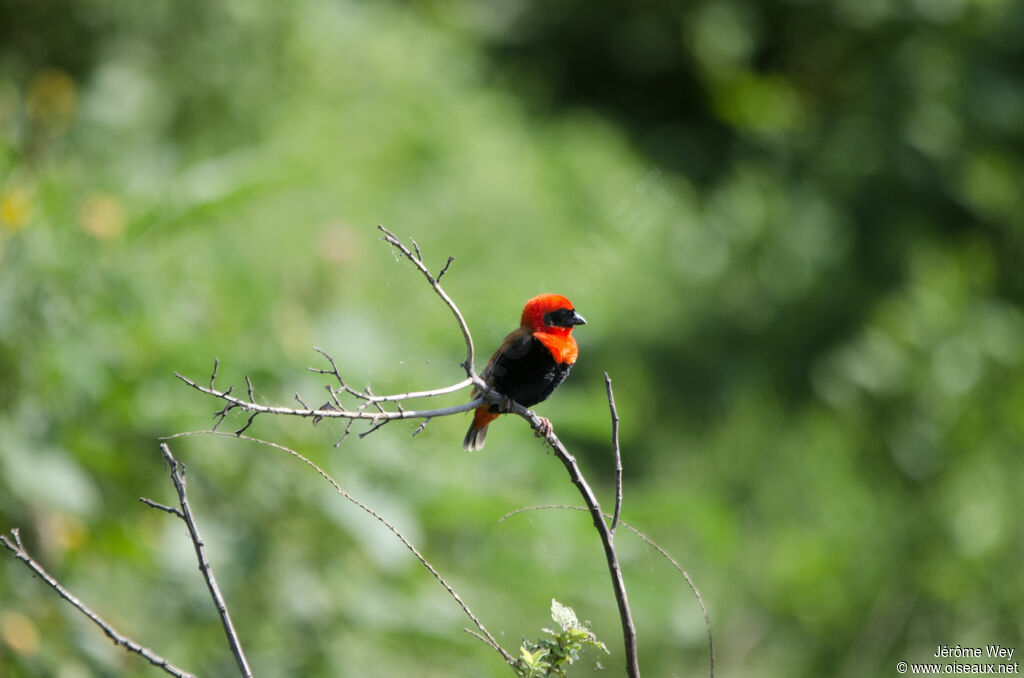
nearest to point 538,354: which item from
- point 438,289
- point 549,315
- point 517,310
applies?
point 549,315

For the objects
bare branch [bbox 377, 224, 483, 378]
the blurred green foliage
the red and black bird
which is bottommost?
bare branch [bbox 377, 224, 483, 378]

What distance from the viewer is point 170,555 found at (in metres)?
2.54

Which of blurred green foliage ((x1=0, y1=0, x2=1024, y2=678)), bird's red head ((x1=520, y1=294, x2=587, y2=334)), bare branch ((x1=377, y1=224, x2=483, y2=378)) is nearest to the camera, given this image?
bare branch ((x1=377, y1=224, x2=483, y2=378))

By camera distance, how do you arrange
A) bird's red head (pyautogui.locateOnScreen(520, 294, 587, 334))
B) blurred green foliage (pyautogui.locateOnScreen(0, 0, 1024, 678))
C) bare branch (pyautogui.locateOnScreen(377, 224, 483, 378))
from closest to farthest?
bare branch (pyautogui.locateOnScreen(377, 224, 483, 378)) → bird's red head (pyautogui.locateOnScreen(520, 294, 587, 334)) → blurred green foliage (pyautogui.locateOnScreen(0, 0, 1024, 678))

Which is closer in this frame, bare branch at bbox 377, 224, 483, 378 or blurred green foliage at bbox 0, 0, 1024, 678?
bare branch at bbox 377, 224, 483, 378

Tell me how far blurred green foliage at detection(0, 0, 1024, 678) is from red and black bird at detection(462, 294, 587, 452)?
0.43 feet

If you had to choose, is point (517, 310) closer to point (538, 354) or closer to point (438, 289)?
point (538, 354)

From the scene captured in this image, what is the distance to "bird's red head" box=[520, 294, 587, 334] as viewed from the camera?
1.35m

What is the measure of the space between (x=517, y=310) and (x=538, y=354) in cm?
172

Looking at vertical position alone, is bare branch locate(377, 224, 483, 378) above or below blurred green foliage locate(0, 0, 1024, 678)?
below

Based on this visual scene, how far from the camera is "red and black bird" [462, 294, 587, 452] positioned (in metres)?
1.35

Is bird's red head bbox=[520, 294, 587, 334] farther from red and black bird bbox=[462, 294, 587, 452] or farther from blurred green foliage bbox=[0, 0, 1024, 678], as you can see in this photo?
blurred green foliage bbox=[0, 0, 1024, 678]

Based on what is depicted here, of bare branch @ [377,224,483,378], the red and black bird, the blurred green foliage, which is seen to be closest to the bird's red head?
the red and black bird

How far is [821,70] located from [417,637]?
7.19 m
